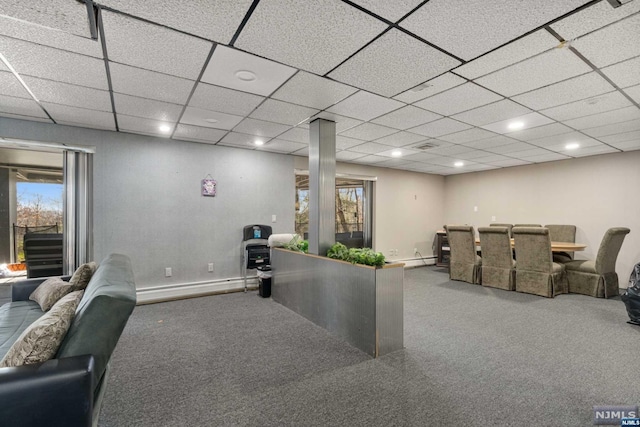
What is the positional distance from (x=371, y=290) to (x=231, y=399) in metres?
1.45

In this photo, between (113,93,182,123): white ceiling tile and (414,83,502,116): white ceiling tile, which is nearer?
(414,83,502,116): white ceiling tile

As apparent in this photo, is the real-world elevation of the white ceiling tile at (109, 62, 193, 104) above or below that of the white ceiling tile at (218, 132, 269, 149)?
above

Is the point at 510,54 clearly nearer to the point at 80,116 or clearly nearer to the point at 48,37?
the point at 48,37

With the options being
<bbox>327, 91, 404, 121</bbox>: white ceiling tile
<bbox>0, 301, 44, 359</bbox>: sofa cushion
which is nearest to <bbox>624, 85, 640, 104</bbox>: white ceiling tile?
<bbox>327, 91, 404, 121</bbox>: white ceiling tile

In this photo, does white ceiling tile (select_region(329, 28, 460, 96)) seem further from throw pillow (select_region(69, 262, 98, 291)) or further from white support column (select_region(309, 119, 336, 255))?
throw pillow (select_region(69, 262, 98, 291))

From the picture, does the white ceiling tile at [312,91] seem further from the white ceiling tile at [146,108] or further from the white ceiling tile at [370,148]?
the white ceiling tile at [370,148]

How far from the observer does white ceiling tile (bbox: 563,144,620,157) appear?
5168 mm

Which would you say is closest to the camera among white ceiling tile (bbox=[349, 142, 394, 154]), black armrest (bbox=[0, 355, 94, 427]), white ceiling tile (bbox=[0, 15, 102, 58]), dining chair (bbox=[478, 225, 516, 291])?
black armrest (bbox=[0, 355, 94, 427])

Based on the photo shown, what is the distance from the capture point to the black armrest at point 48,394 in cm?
127

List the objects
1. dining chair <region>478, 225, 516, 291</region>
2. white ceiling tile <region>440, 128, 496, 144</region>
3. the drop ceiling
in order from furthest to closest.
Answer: dining chair <region>478, 225, 516, 291</region> < white ceiling tile <region>440, 128, 496, 144</region> < the drop ceiling

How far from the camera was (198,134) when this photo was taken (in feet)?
14.5

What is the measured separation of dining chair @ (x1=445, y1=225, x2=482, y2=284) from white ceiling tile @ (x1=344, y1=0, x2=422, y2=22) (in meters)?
4.84

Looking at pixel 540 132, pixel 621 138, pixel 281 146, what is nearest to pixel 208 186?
pixel 281 146

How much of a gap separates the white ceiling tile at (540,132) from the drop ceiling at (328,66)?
5 cm
